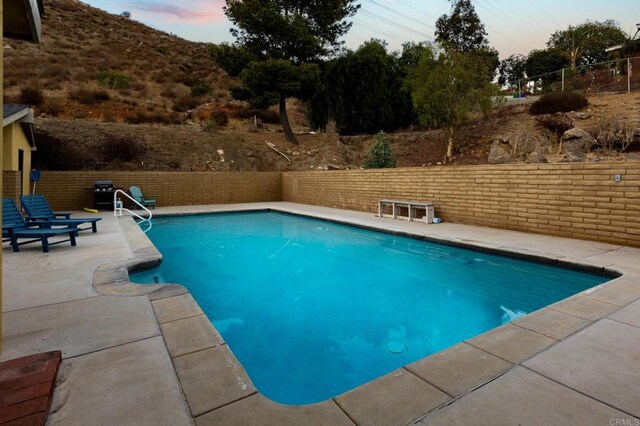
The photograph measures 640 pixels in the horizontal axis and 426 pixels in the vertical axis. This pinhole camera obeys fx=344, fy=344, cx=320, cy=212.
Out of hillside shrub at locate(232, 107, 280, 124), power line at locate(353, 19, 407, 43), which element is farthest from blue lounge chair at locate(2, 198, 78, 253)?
power line at locate(353, 19, 407, 43)

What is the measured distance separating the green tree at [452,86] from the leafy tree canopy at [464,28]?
1507 cm

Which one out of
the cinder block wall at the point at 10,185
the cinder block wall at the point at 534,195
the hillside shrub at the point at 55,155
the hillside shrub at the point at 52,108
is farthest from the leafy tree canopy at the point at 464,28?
the cinder block wall at the point at 10,185

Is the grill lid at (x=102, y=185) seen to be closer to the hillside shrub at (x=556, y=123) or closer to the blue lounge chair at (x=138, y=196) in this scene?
the blue lounge chair at (x=138, y=196)

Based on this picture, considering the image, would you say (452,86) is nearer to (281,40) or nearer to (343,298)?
(281,40)

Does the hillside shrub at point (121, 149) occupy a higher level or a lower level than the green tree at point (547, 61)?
lower

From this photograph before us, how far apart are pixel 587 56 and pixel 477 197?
125ft

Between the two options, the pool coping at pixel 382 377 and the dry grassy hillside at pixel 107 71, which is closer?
the pool coping at pixel 382 377

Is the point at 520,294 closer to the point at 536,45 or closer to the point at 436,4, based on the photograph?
the point at 436,4

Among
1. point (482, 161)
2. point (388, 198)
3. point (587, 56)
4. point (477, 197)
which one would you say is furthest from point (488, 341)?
point (587, 56)

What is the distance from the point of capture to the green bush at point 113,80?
22.2 metres

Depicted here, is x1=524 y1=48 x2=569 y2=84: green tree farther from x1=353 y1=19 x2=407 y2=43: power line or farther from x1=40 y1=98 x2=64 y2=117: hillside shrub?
x1=40 y1=98 x2=64 y2=117: hillside shrub

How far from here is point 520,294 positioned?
13.0 feet

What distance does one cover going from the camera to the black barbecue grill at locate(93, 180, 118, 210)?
1108 cm

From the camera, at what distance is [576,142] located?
11609 mm
